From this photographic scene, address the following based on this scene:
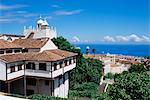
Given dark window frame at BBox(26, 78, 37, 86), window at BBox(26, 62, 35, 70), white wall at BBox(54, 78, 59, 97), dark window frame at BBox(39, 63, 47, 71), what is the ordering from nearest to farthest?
1. dark window frame at BBox(39, 63, 47, 71)
2. window at BBox(26, 62, 35, 70)
3. white wall at BBox(54, 78, 59, 97)
4. dark window frame at BBox(26, 78, 37, 86)

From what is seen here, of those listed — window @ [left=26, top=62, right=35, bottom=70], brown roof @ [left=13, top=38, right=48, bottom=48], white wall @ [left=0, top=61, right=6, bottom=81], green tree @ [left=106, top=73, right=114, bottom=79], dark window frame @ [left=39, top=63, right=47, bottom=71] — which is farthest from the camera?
green tree @ [left=106, top=73, right=114, bottom=79]

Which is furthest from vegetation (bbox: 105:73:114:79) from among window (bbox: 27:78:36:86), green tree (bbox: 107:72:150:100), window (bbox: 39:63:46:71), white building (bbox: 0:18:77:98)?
green tree (bbox: 107:72:150:100)

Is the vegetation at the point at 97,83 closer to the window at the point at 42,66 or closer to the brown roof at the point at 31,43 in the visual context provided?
the brown roof at the point at 31,43

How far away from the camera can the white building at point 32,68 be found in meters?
17.6

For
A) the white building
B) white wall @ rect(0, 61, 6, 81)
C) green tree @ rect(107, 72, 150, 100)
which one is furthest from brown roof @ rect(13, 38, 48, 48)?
green tree @ rect(107, 72, 150, 100)

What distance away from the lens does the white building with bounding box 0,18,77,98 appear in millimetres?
17630

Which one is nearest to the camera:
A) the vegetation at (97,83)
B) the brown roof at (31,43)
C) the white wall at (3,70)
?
the vegetation at (97,83)

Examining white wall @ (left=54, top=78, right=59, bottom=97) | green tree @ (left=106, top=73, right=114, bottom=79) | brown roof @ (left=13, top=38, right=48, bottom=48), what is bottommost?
green tree @ (left=106, top=73, right=114, bottom=79)

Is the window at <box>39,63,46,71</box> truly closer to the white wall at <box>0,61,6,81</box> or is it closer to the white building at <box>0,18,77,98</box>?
the white building at <box>0,18,77,98</box>

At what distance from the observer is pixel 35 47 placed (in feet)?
70.7

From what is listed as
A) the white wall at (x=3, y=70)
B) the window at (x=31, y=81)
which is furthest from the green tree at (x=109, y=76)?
the white wall at (x=3, y=70)

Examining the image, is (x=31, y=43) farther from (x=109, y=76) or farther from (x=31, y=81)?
(x=109, y=76)

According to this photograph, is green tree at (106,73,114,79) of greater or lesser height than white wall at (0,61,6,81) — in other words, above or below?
below

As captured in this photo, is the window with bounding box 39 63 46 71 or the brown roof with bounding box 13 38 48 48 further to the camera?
Result: the brown roof with bounding box 13 38 48 48
